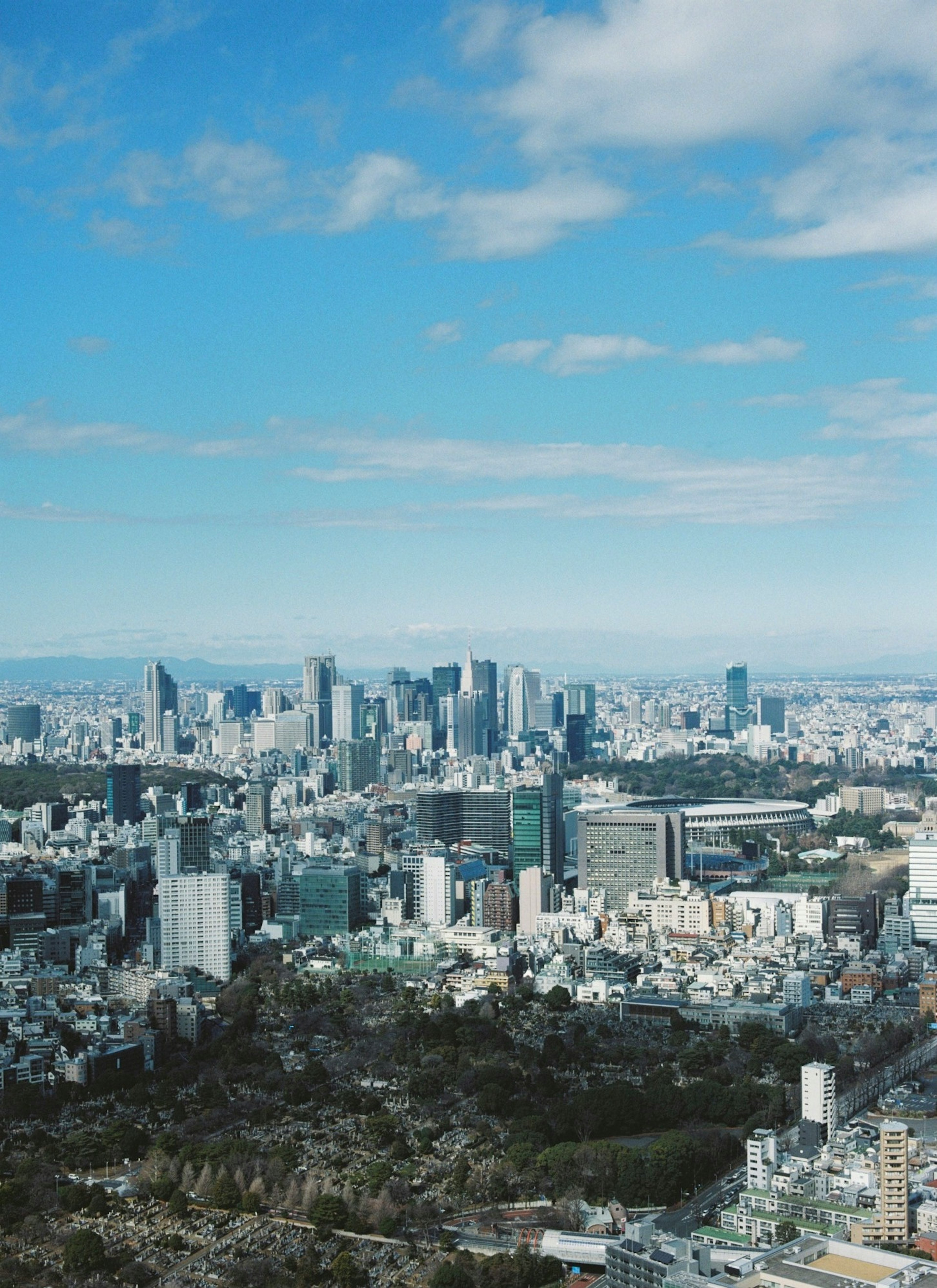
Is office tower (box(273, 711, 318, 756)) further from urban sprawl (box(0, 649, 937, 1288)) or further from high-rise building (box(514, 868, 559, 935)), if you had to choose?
high-rise building (box(514, 868, 559, 935))

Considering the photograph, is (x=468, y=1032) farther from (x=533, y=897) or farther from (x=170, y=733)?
(x=170, y=733)

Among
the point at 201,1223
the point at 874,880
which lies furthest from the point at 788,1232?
the point at 874,880

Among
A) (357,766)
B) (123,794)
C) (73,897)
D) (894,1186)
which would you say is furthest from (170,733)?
(894,1186)

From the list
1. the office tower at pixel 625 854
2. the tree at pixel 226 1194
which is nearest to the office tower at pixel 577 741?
the office tower at pixel 625 854

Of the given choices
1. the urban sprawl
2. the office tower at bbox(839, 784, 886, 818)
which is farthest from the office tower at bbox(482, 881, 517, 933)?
the office tower at bbox(839, 784, 886, 818)

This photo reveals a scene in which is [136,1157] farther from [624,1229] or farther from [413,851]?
[413,851]
